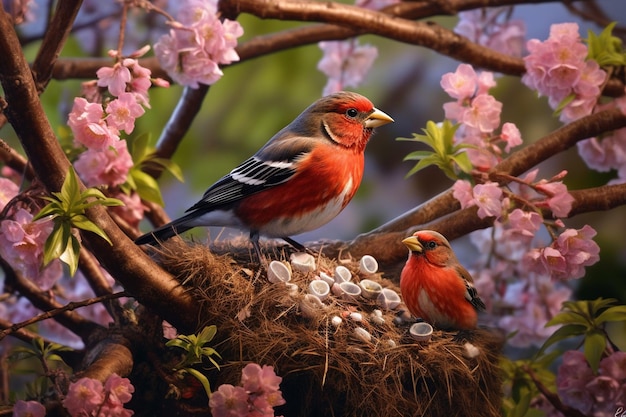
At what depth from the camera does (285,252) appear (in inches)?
53.0

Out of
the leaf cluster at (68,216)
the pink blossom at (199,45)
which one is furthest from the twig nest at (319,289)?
the pink blossom at (199,45)

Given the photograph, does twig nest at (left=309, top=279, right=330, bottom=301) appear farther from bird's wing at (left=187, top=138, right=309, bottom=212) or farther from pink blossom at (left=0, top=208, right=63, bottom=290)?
pink blossom at (left=0, top=208, right=63, bottom=290)

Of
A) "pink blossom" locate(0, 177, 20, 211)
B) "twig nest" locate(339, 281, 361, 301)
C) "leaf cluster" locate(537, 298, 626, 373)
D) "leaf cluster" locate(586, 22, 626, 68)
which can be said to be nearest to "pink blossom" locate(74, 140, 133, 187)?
"pink blossom" locate(0, 177, 20, 211)

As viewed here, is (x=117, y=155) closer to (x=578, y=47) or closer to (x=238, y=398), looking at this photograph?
(x=238, y=398)

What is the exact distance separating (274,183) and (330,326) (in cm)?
26

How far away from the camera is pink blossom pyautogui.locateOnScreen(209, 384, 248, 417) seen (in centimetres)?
110

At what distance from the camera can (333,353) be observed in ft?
3.68

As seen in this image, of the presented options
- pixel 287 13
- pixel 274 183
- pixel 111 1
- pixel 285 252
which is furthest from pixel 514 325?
pixel 111 1

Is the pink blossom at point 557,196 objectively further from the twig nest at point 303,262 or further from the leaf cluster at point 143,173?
the leaf cluster at point 143,173

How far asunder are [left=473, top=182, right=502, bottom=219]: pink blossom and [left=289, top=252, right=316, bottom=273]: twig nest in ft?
1.01

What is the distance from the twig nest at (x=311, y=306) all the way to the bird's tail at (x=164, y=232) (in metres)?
0.27

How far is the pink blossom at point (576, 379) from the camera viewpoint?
4.40 ft

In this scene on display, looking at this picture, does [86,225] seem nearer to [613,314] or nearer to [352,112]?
[352,112]

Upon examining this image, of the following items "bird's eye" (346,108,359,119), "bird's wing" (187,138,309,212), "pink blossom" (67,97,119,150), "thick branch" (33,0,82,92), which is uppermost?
"thick branch" (33,0,82,92)
